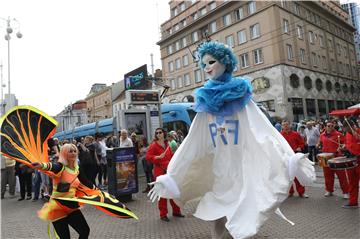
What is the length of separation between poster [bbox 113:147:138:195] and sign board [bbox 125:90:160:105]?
5.09m

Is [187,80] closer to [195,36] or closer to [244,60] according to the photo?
[195,36]

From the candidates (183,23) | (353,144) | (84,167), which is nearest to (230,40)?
(183,23)

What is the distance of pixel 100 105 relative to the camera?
228ft

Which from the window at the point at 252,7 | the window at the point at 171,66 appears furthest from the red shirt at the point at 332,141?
the window at the point at 171,66

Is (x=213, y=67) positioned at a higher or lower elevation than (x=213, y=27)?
lower

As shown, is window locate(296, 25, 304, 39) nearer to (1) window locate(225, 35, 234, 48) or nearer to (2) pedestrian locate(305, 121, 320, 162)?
(1) window locate(225, 35, 234, 48)

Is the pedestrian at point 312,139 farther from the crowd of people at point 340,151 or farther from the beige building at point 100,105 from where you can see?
the beige building at point 100,105

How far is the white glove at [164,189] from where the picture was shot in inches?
124

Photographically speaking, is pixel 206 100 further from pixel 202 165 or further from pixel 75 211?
pixel 75 211

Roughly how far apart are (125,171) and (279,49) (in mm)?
26225

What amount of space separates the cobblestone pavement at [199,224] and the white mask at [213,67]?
5.43 feet

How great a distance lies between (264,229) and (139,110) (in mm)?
9971

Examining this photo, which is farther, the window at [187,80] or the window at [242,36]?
the window at [187,80]

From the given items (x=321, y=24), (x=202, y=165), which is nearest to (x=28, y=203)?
(x=202, y=165)
